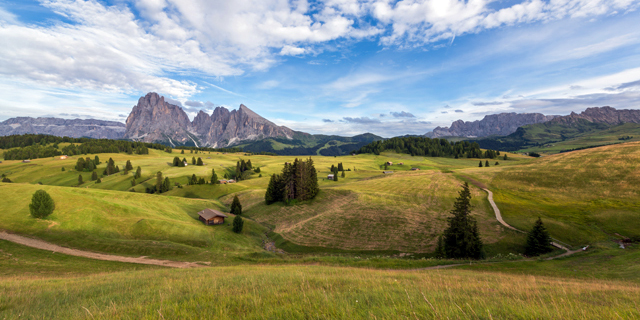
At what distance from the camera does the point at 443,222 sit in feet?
153

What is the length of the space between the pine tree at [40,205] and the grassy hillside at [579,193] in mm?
80123

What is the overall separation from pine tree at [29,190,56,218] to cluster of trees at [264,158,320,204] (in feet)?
144

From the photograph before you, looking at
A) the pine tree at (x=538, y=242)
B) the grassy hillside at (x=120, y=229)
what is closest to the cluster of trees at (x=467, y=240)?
the pine tree at (x=538, y=242)

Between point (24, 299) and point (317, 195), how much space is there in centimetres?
6449

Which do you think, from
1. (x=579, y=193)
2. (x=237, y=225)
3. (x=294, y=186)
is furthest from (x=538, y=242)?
(x=294, y=186)

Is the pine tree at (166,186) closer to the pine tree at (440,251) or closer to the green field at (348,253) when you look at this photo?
the green field at (348,253)

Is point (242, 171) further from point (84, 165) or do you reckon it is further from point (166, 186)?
point (84, 165)

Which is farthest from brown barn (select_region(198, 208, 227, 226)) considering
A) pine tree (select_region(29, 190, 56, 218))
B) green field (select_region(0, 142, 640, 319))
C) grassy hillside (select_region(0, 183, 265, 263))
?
pine tree (select_region(29, 190, 56, 218))

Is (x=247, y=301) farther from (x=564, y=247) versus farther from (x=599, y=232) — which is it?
(x=599, y=232)

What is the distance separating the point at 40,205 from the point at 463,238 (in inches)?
2607

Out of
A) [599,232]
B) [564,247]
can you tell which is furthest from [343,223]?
[599,232]

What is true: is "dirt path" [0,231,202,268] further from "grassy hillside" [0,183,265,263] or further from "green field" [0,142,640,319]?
"green field" [0,142,640,319]

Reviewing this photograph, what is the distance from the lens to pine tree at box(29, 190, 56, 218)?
38.3 m

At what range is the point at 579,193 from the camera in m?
52.7
